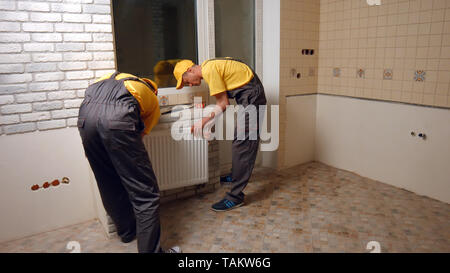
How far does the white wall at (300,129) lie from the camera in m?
3.49

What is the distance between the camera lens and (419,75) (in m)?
2.76

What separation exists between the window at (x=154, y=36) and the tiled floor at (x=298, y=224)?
3.61 ft

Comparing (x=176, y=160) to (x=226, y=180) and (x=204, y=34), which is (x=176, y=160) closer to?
(x=226, y=180)

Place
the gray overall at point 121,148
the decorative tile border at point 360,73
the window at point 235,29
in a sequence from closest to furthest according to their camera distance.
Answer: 1. the gray overall at point 121,148
2. the window at point 235,29
3. the decorative tile border at point 360,73

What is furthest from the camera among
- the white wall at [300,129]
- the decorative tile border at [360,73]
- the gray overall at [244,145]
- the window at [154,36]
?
the white wall at [300,129]

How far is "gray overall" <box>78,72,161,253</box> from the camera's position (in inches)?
71.3

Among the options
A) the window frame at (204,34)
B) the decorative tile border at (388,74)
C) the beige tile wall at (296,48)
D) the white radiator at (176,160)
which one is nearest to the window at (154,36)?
the window frame at (204,34)

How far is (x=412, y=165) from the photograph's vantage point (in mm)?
2900

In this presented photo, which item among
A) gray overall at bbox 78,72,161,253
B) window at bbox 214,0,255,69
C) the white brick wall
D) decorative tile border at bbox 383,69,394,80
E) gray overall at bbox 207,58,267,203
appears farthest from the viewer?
window at bbox 214,0,255,69

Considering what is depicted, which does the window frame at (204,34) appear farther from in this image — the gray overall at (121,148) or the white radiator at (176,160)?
the gray overall at (121,148)

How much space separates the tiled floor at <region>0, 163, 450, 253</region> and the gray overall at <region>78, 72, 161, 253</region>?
358 mm

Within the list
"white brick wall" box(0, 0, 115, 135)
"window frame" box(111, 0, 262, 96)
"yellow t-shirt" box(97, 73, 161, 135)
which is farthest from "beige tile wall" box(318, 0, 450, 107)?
"white brick wall" box(0, 0, 115, 135)

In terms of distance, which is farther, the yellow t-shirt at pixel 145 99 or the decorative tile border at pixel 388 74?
the decorative tile border at pixel 388 74

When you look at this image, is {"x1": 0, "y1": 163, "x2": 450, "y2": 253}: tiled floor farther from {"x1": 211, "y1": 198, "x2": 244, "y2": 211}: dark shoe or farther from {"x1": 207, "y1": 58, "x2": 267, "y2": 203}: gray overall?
{"x1": 207, "y1": 58, "x2": 267, "y2": 203}: gray overall
